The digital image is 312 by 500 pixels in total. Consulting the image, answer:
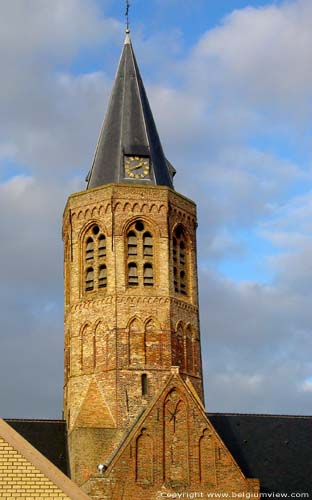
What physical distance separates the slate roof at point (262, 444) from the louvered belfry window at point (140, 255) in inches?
259

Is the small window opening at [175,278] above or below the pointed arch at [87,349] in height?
above

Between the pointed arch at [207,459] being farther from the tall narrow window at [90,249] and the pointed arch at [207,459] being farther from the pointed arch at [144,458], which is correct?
the tall narrow window at [90,249]

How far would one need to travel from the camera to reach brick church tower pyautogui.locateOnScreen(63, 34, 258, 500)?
29.6 m

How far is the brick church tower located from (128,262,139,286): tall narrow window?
0.04 meters

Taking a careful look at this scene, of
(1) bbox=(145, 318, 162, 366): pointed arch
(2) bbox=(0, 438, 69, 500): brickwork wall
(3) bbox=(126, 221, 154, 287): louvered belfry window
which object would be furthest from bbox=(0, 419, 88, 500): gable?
(3) bbox=(126, 221, 154, 287): louvered belfry window

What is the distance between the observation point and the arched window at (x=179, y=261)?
34562 mm

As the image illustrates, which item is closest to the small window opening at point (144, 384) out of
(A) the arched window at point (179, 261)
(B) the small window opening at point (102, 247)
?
(A) the arched window at point (179, 261)

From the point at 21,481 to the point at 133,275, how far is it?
2211 centimetres

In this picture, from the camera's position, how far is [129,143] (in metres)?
35.8

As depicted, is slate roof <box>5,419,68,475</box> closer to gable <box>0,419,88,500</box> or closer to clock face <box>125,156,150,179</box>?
clock face <box>125,156,150,179</box>

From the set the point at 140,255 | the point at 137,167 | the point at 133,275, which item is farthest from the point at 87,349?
the point at 137,167

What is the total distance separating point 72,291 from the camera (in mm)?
34594

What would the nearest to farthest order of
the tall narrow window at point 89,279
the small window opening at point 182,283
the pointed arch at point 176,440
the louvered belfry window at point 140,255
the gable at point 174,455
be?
1. the gable at point 174,455
2. the pointed arch at point 176,440
3. the louvered belfry window at point 140,255
4. the tall narrow window at point 89,279
5. the small window opening at point 182,283

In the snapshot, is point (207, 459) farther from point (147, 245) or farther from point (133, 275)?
point (147, 245)
